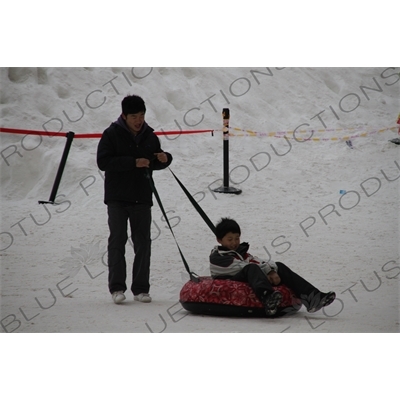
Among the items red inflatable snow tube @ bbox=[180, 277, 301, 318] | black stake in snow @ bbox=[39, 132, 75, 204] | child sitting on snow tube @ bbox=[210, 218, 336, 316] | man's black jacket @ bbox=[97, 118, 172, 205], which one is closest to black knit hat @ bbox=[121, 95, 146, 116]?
man's black jacket @ bbox=[97, 118, 172, 205]

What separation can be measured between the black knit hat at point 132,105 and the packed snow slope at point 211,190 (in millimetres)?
1313

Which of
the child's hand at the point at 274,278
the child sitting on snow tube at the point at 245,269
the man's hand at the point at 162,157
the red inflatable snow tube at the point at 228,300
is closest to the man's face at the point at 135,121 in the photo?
the man's hand at the point at 162,157

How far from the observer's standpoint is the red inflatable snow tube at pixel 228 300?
175 inches

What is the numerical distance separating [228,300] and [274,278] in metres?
0.34

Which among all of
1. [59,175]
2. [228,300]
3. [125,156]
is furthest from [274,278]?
[59,175]

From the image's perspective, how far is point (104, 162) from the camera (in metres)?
4.76

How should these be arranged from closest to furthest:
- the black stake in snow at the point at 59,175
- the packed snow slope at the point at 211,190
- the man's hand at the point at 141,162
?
the man's hand at the point at 141,162, the packed snow slope at the point at 211,190, the black stake in snow at the point at 59,175

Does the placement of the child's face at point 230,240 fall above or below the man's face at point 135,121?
below

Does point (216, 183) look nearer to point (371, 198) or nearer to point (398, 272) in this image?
point (371, 198)

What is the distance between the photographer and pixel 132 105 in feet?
15.6

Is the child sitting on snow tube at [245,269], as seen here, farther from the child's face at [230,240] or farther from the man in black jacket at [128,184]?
the man in black jacket at [128,184]

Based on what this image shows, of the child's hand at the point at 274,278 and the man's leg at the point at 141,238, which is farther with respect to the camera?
the man's leg at the point at 141,238

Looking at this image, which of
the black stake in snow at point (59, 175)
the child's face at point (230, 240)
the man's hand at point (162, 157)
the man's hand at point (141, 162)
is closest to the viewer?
the child's face at point (230, 240)

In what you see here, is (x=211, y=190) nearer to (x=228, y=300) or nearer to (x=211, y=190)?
(x=211, y=190)
